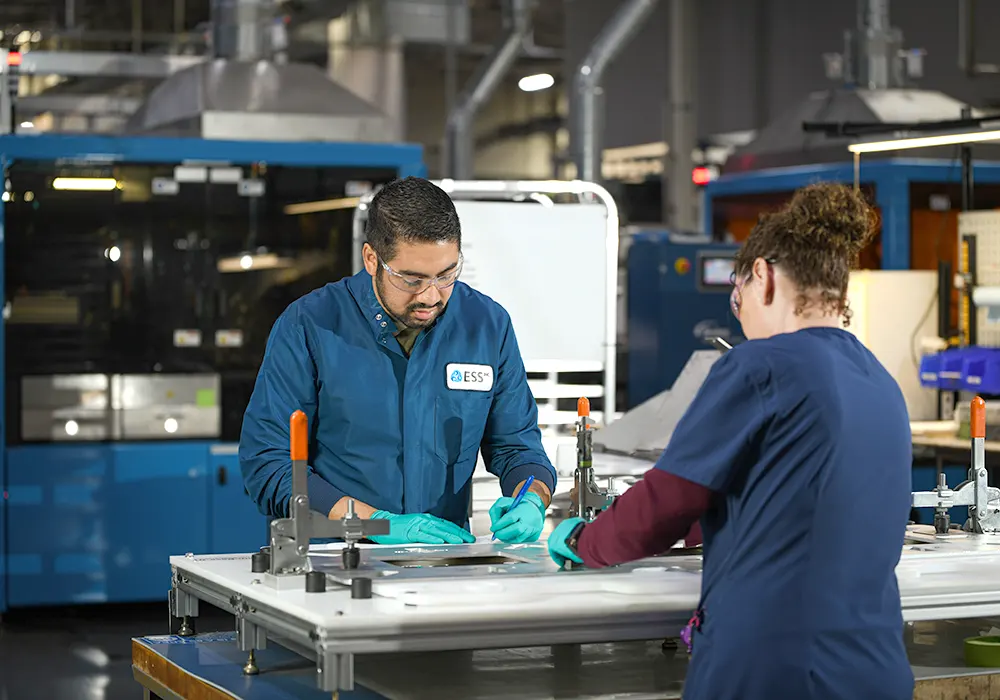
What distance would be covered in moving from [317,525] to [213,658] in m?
0.48

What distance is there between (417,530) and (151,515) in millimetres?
4241

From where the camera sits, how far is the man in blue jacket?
2957 mm

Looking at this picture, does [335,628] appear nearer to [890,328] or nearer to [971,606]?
[971,606]

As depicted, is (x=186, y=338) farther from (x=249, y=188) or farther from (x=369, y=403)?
(x=369, y=403)

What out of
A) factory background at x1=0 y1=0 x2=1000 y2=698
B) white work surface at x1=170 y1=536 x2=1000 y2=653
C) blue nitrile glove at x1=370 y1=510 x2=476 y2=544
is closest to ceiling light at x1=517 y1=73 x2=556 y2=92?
factory background at x1=0 y1=0 x2=1000 y2=698

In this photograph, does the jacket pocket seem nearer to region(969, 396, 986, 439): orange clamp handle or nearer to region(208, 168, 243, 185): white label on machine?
region(969, 396, 986, 439): orange clamp handle

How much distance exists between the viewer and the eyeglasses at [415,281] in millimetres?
2963

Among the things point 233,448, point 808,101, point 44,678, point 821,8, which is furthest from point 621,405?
point 821,8

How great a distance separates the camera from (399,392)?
10.1 ft

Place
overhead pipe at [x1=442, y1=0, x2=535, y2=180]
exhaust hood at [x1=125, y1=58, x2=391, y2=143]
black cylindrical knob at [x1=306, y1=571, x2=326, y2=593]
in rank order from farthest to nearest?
1. overhead pipe at [x1=442, y1=0, x2=535, y2=180]
2. exhaust hood at [x1=125, y1=58, x2=391, y2=143]
3. black cylindrical knob at [x1=306, y1=571, x2=326, y2=593]

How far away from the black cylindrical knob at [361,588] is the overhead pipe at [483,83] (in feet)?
29.3

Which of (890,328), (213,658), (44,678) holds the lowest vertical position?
(44,678)

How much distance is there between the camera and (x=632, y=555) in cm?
236

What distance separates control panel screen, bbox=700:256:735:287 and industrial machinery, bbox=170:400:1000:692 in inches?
230
